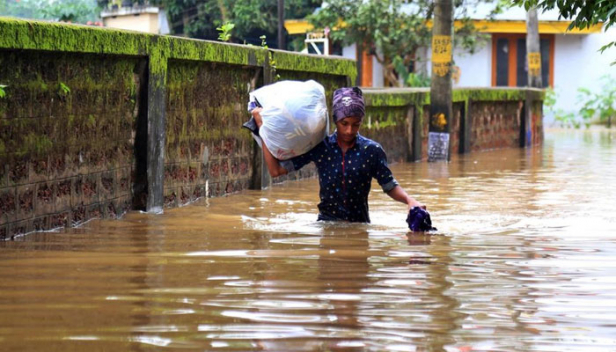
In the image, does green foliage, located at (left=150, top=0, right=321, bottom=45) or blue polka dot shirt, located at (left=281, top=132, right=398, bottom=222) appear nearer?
blue polka dot shirt, located at (left=281, top=132, right=398, bottom=222)

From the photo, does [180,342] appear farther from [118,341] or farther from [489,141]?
[489,141]

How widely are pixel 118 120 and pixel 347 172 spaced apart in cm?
238

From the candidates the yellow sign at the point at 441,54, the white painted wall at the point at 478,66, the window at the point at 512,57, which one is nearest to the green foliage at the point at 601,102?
the window at the point at 512,57

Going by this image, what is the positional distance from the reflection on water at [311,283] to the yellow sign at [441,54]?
896 cm

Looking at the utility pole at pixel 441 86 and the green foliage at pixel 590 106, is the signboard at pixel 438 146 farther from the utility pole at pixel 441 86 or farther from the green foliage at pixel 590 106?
the green foliage at pixel 590 106

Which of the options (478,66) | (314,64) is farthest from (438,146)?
(478,66)

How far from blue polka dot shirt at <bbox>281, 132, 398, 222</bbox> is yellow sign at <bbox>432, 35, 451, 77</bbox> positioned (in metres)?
11.0

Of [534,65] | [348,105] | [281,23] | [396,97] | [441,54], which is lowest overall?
[348,105]

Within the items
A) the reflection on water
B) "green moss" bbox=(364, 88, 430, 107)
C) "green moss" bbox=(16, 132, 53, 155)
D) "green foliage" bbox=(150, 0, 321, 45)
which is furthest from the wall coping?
"green foliage" bbox=(150, 0, 321, 45)

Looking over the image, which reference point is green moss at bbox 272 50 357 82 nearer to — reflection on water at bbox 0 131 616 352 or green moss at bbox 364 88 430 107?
green moss at bbox 364 88 430 107

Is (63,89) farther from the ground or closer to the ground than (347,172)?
farther from the ground

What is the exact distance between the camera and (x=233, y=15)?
35.2m

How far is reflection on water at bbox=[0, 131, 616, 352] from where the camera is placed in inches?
185

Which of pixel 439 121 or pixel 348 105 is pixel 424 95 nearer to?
pixel 439 121
